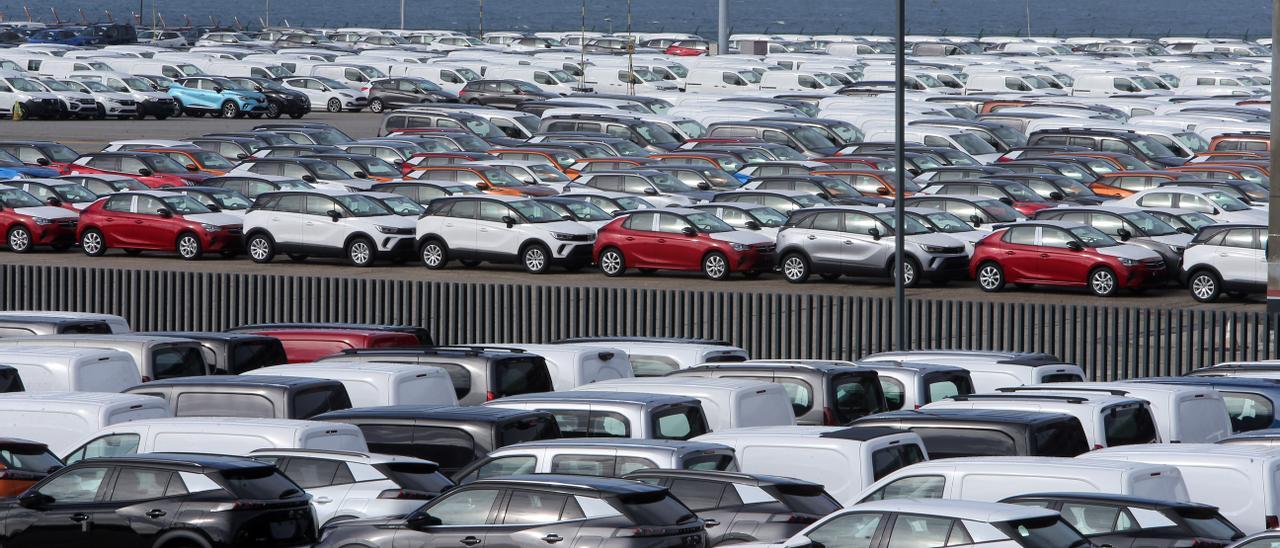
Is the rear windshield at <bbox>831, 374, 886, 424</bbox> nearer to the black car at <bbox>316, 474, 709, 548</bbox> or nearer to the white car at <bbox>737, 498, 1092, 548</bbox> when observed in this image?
the black car at <bbox>316, 474, 709, 548</bbox>

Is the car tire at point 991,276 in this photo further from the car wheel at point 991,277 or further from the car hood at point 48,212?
the car hood at point 48,212

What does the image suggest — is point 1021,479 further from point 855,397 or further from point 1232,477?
point 855,397

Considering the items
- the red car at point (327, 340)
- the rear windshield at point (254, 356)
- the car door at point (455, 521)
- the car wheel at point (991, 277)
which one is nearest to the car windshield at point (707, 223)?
→ the car wheel at point (991, 277)

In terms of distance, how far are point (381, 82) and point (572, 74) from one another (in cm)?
897

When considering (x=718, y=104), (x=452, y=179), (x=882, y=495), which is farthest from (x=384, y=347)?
(x=718, y=104)

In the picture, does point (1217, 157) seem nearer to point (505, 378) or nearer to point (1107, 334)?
point (1107, 334)

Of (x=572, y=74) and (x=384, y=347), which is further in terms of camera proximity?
(x=572, y=74)

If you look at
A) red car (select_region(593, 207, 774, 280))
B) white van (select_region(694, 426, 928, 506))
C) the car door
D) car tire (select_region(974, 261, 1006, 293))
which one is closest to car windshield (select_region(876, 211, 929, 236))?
car tire (select_region(974, 261, 1006, 293))

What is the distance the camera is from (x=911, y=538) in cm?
1054

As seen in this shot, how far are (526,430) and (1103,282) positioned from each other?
17.2 m

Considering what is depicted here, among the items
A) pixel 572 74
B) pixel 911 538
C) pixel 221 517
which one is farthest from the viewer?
pixel 572 74

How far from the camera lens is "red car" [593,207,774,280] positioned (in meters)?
31.1

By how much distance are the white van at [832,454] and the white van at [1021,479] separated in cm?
64

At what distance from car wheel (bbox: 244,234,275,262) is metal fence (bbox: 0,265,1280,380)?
20.4ft
